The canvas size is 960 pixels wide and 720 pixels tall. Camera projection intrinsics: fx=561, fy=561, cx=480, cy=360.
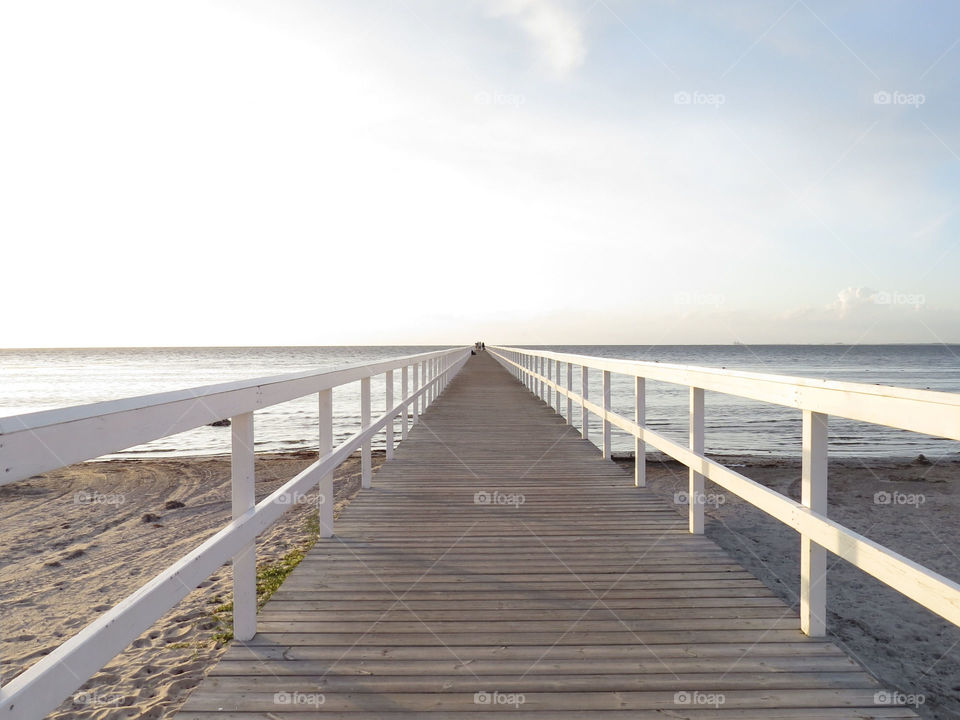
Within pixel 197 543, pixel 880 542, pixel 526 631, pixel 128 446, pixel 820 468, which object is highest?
pixel 128 446

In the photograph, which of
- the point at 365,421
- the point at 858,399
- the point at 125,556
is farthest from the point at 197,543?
the point at 858,399

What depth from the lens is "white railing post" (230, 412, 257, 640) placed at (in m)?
2.27

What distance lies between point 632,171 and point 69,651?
585 inches

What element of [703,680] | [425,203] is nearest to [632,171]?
[425,203]

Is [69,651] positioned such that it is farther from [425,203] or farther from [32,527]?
[425,203]

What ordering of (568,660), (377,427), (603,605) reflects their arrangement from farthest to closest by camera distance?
(377,427)
(603,605)
(568,660)

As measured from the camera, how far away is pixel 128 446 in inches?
58.4

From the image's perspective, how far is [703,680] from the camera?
214 cm

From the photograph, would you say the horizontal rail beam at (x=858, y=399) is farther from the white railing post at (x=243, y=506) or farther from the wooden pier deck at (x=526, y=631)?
the white railing post at (x=243, y=506)

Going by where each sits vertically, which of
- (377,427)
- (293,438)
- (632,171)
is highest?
(632,171)

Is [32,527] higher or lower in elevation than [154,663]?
lower

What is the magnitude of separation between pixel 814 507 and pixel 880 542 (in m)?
6.34

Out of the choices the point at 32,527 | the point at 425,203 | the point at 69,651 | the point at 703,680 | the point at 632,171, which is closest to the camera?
the point at 69,651

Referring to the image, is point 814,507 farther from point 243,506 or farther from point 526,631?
point 243,506
